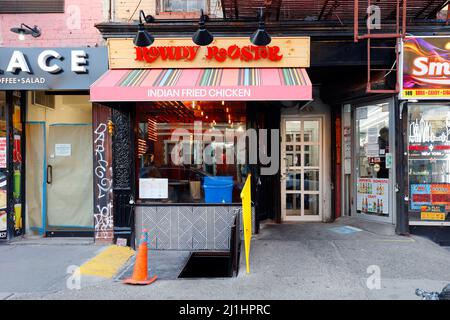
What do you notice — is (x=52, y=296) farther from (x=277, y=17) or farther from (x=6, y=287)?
(x=277, y=17)

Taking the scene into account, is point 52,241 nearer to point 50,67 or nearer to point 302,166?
point 50,67

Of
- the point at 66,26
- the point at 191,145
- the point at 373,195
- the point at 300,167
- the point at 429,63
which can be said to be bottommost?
the point at 373,195

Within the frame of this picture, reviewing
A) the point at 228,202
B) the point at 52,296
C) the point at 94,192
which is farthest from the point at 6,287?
the point at 228,202

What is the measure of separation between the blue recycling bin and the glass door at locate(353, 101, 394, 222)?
315 cm

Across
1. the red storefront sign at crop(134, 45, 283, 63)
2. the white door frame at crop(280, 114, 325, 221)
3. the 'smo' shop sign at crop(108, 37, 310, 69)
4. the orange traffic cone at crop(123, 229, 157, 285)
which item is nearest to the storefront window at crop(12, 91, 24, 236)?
the 'smo' shop sign at crop(108, 37, 310, 69)

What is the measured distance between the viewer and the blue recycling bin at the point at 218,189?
697 cm

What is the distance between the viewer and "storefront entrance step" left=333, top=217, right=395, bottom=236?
714cm

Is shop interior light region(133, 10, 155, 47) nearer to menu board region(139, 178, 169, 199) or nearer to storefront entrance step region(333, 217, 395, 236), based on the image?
menu board region(139, 178, 169, 199)

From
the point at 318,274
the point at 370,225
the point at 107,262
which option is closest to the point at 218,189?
the point at 107,262

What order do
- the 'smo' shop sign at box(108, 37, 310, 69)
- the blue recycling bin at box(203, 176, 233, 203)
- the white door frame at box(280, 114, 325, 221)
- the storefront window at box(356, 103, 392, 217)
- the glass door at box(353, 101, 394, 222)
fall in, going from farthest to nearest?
the white door frame at box(280, 114, 325, 221) < the storefront window at box(356, 103, 392, 217) < the glass door at box(353, 101, 394, 222) < the blue recycling bin at box(203, 176, 233, 203) < the 'smo' shop sign at box(108, 37, 310, 69)

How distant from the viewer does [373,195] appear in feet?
25.4

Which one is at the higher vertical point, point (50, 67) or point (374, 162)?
point (50, 67)

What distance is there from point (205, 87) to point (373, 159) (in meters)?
4.24

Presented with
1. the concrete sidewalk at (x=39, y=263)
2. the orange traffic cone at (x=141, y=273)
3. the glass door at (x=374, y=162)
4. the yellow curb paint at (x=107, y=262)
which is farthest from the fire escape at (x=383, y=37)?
the concrete sidewalk at (x=39, y=263)
